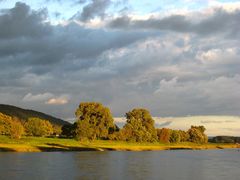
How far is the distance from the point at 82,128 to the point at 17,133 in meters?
32.2

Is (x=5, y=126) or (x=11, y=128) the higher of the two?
(x=5, y=126)

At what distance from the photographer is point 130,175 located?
76188 millimetres

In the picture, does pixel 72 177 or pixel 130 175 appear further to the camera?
pixel 130 175

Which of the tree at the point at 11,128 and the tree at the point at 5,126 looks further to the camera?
the tree at the point at 5,126

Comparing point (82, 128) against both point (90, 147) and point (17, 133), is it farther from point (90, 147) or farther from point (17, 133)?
point (17, 133)

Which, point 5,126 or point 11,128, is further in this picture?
point 5,126

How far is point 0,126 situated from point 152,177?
381 ft

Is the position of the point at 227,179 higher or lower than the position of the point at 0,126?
lower

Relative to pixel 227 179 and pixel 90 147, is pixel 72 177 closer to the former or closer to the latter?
pixel 227 179

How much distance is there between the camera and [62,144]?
180 metres

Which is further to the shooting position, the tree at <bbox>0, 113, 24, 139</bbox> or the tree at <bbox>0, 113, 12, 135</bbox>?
the tree at <bbox>0, 113, 12, 135</bbox>

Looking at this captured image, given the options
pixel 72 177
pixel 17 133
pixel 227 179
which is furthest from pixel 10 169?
pixel 17 133

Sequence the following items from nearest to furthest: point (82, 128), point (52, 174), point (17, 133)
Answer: point (52, 174), point (17, 133), point (82, 128)

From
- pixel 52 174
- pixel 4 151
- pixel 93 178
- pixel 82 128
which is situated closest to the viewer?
pixel 93 178
